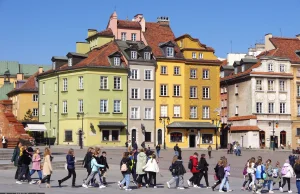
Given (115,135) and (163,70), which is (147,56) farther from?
(115,135)

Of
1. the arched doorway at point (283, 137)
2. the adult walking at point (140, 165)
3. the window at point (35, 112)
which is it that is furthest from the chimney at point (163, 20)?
the adult walking at point (140, 165)

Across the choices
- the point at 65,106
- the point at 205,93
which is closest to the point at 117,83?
the point at 65,106

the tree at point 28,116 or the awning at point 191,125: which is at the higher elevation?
the tree at point 28,116

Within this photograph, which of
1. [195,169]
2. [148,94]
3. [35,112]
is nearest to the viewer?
[195,169]

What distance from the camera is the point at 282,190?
86.4ft

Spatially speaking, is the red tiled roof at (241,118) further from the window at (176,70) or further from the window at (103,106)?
the window at (103,106)

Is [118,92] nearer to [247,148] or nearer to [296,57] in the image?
[247,148]

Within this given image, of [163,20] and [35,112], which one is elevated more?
[163,20]

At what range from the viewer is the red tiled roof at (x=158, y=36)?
79.8 meters

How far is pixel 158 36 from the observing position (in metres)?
83.1

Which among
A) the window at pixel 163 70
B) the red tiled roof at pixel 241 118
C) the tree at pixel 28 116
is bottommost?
the red tiled roof at pixel 241 118

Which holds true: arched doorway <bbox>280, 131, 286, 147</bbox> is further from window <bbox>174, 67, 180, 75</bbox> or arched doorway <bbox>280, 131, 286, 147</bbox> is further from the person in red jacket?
the person in red jacket

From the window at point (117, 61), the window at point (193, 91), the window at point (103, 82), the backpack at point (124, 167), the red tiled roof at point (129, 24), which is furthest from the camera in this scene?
the red tiled roof at point (129, 24)

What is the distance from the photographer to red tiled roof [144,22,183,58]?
79.8 m
